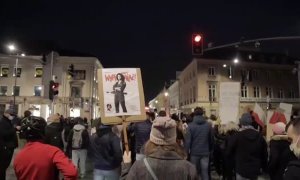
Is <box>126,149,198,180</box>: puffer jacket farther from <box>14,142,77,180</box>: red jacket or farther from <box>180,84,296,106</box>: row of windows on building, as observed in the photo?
<box>180,84,296,106</box>: row of windows on building

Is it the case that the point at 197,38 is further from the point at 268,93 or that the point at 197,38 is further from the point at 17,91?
the point at 268,93

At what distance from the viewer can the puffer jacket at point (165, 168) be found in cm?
313

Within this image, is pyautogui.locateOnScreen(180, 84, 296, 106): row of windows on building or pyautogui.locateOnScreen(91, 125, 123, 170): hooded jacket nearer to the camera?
pyautogui.locateOnScreen(91, 125, 123, 170): hooded jacket

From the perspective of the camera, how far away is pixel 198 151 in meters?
9.37

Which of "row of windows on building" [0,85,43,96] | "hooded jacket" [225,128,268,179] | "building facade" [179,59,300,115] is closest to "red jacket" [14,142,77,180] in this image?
"hooded jacket" [225,128,268,179]

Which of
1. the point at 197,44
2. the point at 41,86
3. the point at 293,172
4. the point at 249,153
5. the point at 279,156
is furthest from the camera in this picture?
the point at 41,86

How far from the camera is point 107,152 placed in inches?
277

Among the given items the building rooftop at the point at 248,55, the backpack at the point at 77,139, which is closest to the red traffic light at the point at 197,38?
the backpack at the point at 77,139

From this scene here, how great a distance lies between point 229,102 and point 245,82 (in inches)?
2284

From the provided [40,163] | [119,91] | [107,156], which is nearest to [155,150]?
[40,163]

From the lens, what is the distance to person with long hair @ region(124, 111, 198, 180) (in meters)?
3.13

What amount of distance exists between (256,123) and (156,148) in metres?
9.33

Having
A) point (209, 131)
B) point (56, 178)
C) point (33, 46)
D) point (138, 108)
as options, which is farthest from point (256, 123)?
point (33, 46)

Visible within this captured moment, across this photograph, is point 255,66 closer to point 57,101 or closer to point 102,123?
point 57,101
